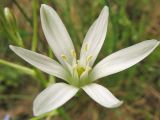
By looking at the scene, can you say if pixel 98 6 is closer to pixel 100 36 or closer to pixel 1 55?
pixel 1 55

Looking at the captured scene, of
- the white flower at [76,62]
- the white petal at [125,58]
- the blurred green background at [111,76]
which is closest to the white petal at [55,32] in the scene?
the white flower at [76,62]

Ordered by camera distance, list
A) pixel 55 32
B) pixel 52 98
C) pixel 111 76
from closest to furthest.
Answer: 1. pixel 52 98
2. pixel 55 32
3. pixel 111 76

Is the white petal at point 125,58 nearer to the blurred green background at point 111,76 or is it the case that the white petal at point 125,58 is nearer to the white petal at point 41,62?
the white petal at point 41,62

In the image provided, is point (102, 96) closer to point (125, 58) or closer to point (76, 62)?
point (125, 58)

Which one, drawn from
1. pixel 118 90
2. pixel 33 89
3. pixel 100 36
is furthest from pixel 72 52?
pixel 33 89

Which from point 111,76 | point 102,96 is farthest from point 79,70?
point 111,76

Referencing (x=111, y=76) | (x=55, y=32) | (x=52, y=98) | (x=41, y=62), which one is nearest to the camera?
(x=52, y=98)

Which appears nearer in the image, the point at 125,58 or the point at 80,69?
the point at 125,58
